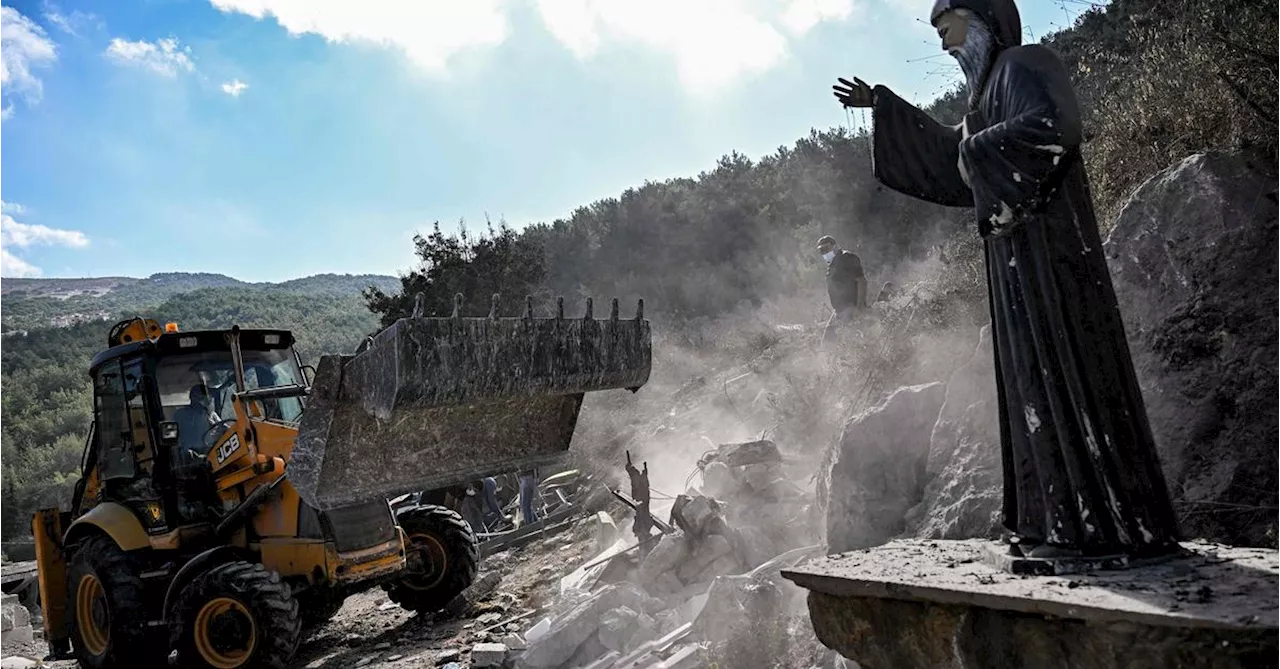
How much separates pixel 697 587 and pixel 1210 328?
3.89m

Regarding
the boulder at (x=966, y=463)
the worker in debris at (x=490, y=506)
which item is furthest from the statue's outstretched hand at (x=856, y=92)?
the worker in debris at (x=490, y=506)

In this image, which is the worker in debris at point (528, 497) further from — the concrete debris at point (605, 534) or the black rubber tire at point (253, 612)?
the black rubber tire at point (253, 612)

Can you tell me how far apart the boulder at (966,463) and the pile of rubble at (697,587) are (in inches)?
45.3

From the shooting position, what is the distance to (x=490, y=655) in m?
6.02

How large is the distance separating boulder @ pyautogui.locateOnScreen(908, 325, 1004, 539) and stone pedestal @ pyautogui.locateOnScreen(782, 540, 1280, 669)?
1237 mm

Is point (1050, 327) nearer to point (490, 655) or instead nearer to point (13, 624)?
point (490, 655)

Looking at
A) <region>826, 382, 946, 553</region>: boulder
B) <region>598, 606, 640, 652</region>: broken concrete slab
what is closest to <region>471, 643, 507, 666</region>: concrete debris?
<region>598, 606, 640, 652</region>: broken concrete slab

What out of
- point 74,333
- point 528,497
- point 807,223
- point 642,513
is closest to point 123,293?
point 74,333

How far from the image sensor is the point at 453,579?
8.27 m

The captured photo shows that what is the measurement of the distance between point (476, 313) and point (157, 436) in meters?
13.6

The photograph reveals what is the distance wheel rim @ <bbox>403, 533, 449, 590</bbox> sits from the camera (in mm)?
8273

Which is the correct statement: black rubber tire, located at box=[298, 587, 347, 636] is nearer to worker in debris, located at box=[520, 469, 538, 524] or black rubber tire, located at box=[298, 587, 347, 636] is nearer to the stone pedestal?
worker in debris, located at box=[520, 469, 538, 524]

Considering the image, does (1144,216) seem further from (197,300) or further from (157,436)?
(197,300)

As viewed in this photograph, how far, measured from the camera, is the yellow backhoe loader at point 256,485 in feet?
16.2
